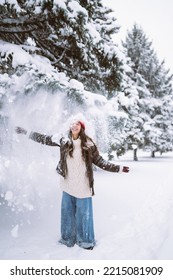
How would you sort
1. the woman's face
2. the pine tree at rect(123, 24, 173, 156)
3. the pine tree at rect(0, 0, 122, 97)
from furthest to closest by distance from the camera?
the pine tree at rect(123, 24, 173, 156), the pine tree at rect(0, 0, 122, 97), the woman's face

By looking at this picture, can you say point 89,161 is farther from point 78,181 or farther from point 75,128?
point 75,128

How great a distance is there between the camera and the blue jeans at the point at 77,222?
4586 mm

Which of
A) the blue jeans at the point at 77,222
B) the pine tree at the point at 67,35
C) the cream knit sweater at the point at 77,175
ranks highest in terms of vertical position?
the pine tree at the point at 67,35

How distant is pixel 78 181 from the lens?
461 cm

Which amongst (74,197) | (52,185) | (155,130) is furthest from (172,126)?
(74,197)

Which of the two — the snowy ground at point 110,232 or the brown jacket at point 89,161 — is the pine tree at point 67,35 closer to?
the brown jacket at point 89,161

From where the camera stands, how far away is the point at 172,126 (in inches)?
1389

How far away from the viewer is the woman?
4.59 m

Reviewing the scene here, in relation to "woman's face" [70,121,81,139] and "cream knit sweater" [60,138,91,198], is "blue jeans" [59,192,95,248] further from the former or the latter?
"woman's face" [70,121,81,139]

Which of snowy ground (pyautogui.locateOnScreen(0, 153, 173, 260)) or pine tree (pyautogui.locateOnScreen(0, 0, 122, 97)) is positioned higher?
pine tree (pyautogui.locateOnScreen(0, 0, 122, 97))

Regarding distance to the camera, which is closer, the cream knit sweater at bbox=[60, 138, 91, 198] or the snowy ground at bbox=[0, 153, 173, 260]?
the snowy ground at bbox=[0, 153, 173, 260]

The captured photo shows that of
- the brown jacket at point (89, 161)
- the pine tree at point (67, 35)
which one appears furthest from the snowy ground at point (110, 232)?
the pine tree at point (67, 35)

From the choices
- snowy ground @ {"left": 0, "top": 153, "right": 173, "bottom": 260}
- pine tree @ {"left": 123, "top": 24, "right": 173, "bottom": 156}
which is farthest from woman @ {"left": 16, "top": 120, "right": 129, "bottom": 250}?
pine tree @ {"left": 123, "top": 24, "right": 173, "bottom": 156}
